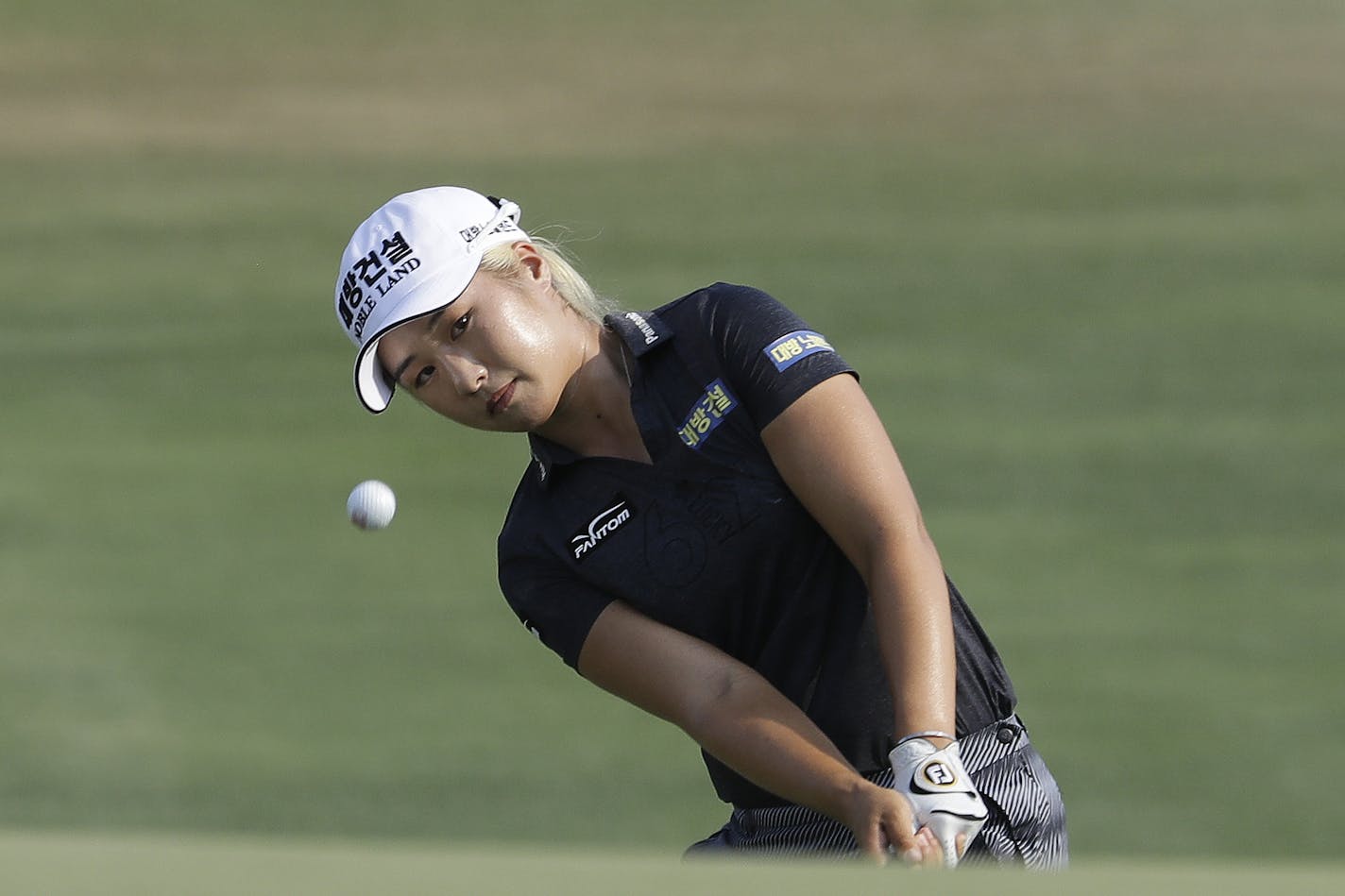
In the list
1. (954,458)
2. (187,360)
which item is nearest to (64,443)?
(187,360)

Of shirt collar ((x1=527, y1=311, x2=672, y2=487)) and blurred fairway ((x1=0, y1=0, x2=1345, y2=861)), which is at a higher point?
blurred fairway ((x1=0, y1=0, x2=1345, y2=861))

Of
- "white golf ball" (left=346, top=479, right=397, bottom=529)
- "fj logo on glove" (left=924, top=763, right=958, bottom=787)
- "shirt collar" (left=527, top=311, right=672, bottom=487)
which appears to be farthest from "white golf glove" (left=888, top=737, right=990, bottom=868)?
"white golf ball" (left=346, top=479, right=397, bottom=529)

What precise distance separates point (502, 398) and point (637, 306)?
7443 millimetres

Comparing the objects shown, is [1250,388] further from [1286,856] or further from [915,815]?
[915,815]

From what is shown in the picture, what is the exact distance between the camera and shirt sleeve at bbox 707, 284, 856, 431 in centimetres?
228

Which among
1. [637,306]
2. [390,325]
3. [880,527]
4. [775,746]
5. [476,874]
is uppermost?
[637,306]

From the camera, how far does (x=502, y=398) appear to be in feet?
7.63

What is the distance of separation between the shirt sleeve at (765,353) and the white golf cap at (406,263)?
0.97ft

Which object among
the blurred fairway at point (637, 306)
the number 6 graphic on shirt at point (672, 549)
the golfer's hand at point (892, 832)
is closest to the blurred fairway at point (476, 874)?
the golfer's hand at point (892, 832)

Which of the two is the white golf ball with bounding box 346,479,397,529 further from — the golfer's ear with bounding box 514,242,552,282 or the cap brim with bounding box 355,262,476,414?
the golfer's ear with bounding box 514,242,552,282

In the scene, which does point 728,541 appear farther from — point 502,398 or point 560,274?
point 560,274

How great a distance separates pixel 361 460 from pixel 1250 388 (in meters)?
3.72

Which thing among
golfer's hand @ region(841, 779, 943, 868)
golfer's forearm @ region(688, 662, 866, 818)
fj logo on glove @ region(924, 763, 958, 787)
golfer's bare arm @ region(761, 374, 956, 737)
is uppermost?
golfer's bare arm @ region(761, 374, 956, 737)

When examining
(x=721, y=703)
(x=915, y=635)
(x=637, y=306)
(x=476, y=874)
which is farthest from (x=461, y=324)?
(x=637, y=306)
